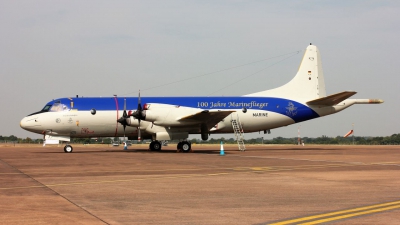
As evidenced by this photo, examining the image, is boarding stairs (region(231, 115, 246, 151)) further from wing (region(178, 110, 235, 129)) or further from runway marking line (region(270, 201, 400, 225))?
runway marking line (region(270, 201, 400, 225))

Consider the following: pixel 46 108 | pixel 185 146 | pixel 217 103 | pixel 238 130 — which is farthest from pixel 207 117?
pixel 46 108

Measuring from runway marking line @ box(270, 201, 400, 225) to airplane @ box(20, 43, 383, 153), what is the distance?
2416 cm

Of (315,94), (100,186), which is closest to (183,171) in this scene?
(100,186)

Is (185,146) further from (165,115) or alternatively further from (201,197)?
(201,197)

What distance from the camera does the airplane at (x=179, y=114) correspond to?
37.0 m

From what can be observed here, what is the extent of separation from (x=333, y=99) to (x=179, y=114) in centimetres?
1331

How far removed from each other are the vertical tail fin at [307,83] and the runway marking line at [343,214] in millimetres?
31272

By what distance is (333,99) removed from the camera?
40.5m

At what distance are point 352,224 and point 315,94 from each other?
117ft

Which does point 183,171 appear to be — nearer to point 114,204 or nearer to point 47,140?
point 114,204

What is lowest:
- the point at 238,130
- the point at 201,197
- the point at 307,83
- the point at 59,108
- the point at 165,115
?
the point at 201,197

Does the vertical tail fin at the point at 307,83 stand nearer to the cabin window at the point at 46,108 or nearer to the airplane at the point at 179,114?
the airplane at the point at 179,114

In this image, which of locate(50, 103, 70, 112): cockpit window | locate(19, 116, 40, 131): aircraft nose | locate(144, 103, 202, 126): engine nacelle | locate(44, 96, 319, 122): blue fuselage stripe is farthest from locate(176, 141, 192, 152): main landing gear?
locate(19, 116, 40, 131): aircraft nose

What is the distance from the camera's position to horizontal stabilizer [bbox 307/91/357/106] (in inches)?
1524
